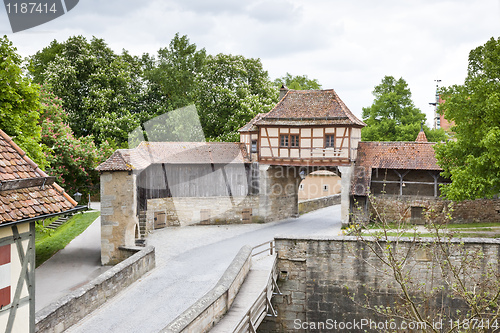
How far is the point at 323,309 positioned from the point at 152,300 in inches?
259

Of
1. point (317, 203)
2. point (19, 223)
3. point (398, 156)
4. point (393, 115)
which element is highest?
point (393, 115)

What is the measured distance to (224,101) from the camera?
103ft

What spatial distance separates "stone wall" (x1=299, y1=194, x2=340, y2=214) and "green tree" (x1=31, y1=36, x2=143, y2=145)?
12.8 meters

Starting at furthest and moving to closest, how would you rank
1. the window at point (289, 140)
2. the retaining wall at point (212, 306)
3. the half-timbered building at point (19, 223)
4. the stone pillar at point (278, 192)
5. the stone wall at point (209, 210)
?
the stone pillar at point (278, 192)
the stone wall at point (209, 210)
the window at point (289, 140)
the retaining wall at point (212, 306)
the half-timbered building at point (19, 223)

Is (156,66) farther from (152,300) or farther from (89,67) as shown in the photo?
(152,300)

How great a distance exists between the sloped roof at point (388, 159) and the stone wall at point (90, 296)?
39.2ft

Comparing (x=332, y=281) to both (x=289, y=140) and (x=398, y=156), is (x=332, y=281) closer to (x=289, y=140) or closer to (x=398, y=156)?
(x=289, y=140)

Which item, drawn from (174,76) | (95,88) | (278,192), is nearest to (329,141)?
(278,192)

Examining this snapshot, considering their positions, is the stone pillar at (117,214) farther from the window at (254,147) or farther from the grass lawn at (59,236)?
the window at (254,147)

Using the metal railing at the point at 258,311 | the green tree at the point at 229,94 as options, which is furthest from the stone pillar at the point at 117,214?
the green tree at the point at 229,94

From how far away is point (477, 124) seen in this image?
17.7m

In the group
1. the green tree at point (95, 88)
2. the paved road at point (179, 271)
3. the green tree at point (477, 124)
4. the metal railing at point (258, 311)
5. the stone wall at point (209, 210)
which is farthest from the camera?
the green tree at point (95, 88)

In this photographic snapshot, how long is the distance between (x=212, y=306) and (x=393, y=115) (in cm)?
2767

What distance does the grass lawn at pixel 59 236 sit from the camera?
62.6ft
